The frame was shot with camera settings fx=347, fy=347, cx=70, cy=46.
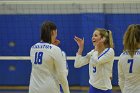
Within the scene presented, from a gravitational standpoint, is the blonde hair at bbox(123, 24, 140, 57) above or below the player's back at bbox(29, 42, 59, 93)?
above

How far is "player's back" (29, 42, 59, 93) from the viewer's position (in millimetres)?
3945

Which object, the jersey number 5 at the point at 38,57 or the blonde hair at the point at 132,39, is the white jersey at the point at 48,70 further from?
the blonde hair at the point at 132,39

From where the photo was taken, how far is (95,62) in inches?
185

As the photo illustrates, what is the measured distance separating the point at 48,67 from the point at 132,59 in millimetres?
949

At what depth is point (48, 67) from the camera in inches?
156

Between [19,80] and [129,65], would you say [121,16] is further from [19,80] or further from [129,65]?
[129,65]

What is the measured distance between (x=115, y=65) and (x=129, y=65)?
267 inches

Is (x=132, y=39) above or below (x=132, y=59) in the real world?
above

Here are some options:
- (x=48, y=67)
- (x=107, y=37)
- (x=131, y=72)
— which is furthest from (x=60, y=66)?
(x=107, y=37)

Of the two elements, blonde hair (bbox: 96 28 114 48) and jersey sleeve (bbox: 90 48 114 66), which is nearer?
jersey sleeve (bbox: 90 48 114 66)

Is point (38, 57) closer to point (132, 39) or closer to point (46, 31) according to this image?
point (46, 31)

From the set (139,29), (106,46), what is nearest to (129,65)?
(139,29)

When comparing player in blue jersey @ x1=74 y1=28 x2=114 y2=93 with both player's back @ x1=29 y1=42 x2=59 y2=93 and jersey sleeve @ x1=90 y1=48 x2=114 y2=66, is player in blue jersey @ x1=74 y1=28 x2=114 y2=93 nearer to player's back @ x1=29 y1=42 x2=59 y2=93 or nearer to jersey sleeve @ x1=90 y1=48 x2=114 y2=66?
jersey sleeve @ x1=90 y1=48 x2=114 y2=66

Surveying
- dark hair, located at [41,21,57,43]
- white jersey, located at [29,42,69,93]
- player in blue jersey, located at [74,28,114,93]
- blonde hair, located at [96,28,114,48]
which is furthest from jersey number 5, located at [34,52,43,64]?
blonde hair, located at [96,28,114,48]
